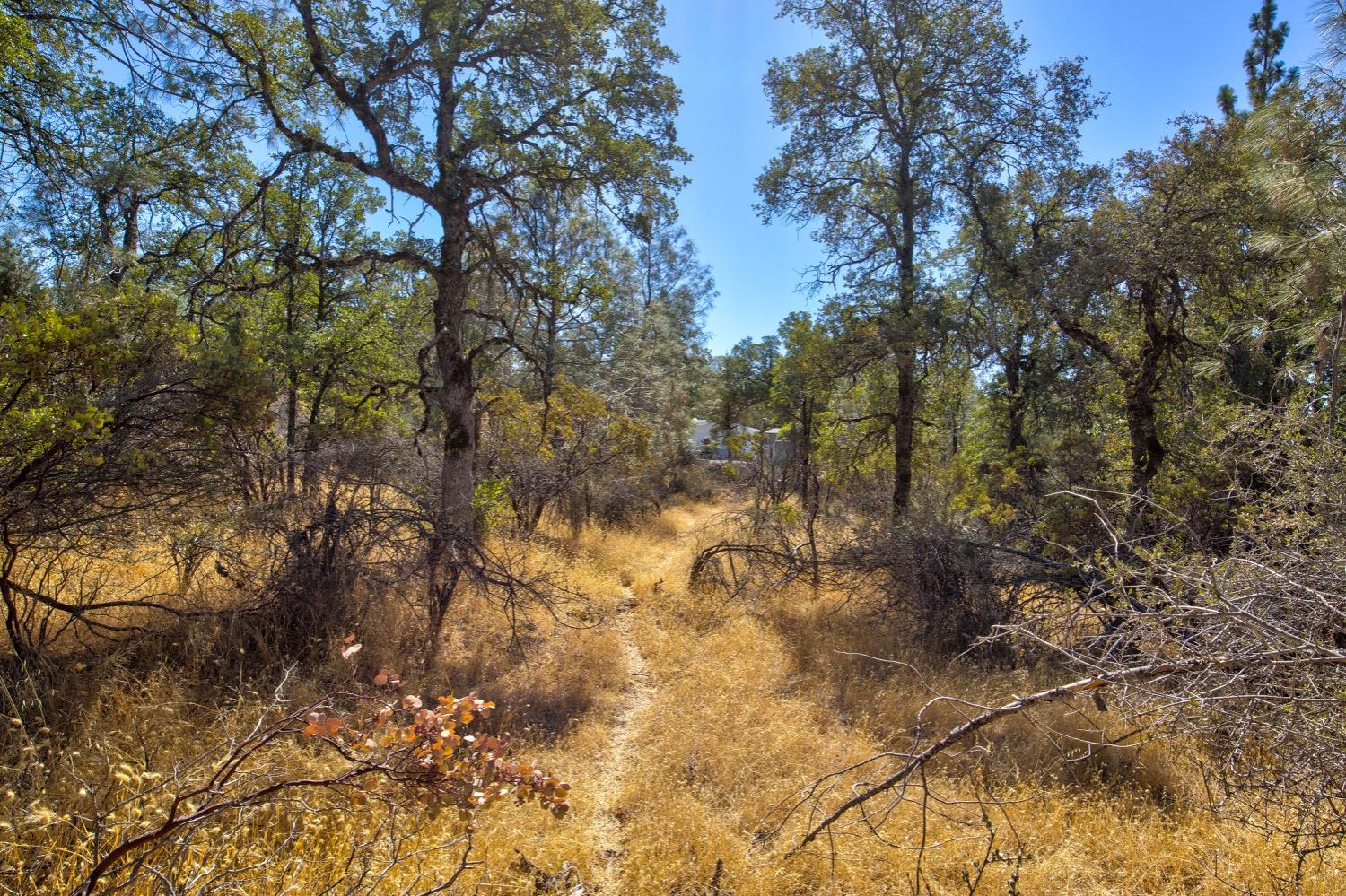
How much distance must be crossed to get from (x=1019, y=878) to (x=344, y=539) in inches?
236

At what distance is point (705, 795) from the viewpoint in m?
4.75

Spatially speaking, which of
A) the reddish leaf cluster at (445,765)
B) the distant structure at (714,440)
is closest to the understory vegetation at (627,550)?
the reddish leaf cluster at (445,765)

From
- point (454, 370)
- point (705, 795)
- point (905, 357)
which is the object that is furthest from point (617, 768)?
point (905, 357)

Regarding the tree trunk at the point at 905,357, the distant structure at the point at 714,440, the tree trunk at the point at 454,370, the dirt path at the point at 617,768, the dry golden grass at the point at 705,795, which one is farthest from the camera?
the distant structure at the point at 714,440

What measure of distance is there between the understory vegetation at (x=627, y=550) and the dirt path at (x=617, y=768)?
46mm

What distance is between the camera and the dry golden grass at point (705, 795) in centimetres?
351

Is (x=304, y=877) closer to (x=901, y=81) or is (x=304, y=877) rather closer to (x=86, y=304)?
(x=86, y=304)

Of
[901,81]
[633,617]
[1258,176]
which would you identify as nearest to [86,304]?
[633,617]

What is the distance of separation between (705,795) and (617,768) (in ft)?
2.91

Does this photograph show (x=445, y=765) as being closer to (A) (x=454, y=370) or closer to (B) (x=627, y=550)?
(A) (x=454, y=370)

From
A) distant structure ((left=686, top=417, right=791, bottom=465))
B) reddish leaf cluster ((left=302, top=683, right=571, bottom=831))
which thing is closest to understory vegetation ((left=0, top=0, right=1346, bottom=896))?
reddish leaf cluster ((left=302, top=683, right=571, bottom=831))

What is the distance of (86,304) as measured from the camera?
14.0 ft

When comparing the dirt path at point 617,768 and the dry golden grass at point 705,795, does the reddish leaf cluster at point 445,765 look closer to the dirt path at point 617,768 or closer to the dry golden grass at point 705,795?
A: the dry golden grass at point 705,795

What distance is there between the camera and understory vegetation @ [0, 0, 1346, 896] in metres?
3.30
